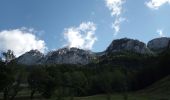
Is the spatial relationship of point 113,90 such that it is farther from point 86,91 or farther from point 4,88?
point 4,88

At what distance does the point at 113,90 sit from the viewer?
406 ft

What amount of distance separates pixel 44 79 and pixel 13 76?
3347 cm

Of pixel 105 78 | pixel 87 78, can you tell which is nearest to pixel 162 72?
pixel 87 78

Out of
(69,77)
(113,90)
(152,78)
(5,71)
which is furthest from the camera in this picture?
(152,78)

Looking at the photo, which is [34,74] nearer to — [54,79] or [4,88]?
[54,79]

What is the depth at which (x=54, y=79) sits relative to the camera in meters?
126

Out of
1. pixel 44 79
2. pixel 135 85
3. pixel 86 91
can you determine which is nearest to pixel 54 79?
pixel 44 79

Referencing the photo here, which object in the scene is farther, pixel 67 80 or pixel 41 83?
pixel 67 80

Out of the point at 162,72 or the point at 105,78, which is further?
the point at 162,72

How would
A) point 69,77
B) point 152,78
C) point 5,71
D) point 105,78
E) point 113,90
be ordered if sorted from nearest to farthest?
point 5,71
point 105,78
point 113,90
point 69,77
point 152,78

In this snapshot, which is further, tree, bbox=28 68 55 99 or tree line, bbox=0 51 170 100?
tree, bbox=28 68 55 99

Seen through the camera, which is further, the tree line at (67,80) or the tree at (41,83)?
the tree at (41,83)

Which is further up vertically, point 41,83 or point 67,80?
point 67,80

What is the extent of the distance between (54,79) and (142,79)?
141 ft
